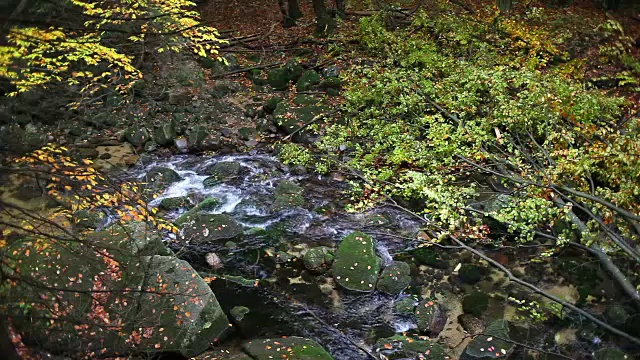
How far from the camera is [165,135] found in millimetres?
14406

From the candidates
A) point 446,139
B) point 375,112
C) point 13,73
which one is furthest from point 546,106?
point 13,73

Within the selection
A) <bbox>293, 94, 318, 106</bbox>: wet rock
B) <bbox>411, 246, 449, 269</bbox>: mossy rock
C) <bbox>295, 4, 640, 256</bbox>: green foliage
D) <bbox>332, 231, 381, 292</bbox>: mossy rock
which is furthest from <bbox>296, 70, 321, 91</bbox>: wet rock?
<bbox>411, 246, 449, 269</bbox>: mossy rock

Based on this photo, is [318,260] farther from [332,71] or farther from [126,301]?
[332,71]

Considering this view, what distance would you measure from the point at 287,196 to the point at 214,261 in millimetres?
2729

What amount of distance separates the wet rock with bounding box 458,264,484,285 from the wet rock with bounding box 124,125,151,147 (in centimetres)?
979

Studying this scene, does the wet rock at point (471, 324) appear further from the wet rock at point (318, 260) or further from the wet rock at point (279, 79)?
the wet rock at point (279, 79)

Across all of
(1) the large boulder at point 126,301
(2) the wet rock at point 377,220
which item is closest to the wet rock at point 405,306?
(2) the wet rock at point 377,220

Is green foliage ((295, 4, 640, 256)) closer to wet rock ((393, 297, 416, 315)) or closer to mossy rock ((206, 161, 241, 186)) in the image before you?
wet rock ((393, 297, 416, 315))

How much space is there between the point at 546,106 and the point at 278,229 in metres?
6.08

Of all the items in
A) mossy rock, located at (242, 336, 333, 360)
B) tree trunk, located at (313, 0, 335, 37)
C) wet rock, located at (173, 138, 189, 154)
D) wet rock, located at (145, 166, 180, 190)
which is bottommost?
mossy rock, located at (242, 336, 333, 360)

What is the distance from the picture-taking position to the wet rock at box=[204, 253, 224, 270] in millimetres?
9688

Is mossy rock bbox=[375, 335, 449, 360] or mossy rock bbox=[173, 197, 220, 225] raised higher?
mossy rock bbox=[173, 197, 220, 225]

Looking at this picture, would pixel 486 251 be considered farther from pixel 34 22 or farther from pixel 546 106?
pixel 34 22

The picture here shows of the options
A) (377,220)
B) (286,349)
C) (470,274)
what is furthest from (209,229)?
(470,274)
